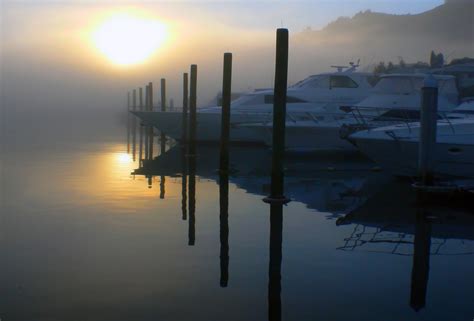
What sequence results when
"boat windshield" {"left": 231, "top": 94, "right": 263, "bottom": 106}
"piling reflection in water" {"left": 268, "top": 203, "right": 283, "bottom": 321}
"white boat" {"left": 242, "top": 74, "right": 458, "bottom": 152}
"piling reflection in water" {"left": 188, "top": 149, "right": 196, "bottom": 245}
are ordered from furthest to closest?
"boat windshield" {"left": 231, "top": 94, "right": 263, "bottom": 106} < "white boat" {"left": 242, "top": 74, "right": 458, "bottom": 152} < "piling reflection in water" {"left": 188, "top": 149, "right": 196, "bottom": 245} < "piling reflection in water" {"left": 268, "top": 203, "right": 283, "bottom": 321}

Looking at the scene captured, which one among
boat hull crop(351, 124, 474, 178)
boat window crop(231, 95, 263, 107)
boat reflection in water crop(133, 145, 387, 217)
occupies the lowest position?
boat reflection in water crop(133, 145, 387, 217)

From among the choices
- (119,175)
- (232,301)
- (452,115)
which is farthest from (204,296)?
(452,115)

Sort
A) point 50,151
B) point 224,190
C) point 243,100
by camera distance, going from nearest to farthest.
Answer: point 224,190
point 50,151
point 243,100

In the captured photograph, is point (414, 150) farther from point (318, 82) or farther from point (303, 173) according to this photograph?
point (318, 82)

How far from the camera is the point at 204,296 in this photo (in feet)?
21.3

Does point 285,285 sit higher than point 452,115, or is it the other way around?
point 452,115

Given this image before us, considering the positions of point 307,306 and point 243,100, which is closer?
point 307,306

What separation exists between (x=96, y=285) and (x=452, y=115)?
16448mm

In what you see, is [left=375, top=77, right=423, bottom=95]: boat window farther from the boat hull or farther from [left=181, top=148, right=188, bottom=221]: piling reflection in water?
the boat hull

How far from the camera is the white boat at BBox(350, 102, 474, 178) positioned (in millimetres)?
14086

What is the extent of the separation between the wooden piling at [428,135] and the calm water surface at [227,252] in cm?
69

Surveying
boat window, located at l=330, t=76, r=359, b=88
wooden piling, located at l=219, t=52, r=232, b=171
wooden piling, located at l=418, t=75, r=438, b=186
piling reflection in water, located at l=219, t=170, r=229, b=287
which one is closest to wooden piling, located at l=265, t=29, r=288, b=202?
piling reflection in water, located at l=219, t=170, r=229, b=287

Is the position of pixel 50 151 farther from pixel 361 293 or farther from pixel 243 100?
pixel 361 293

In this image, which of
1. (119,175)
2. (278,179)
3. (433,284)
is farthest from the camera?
(119,175)
